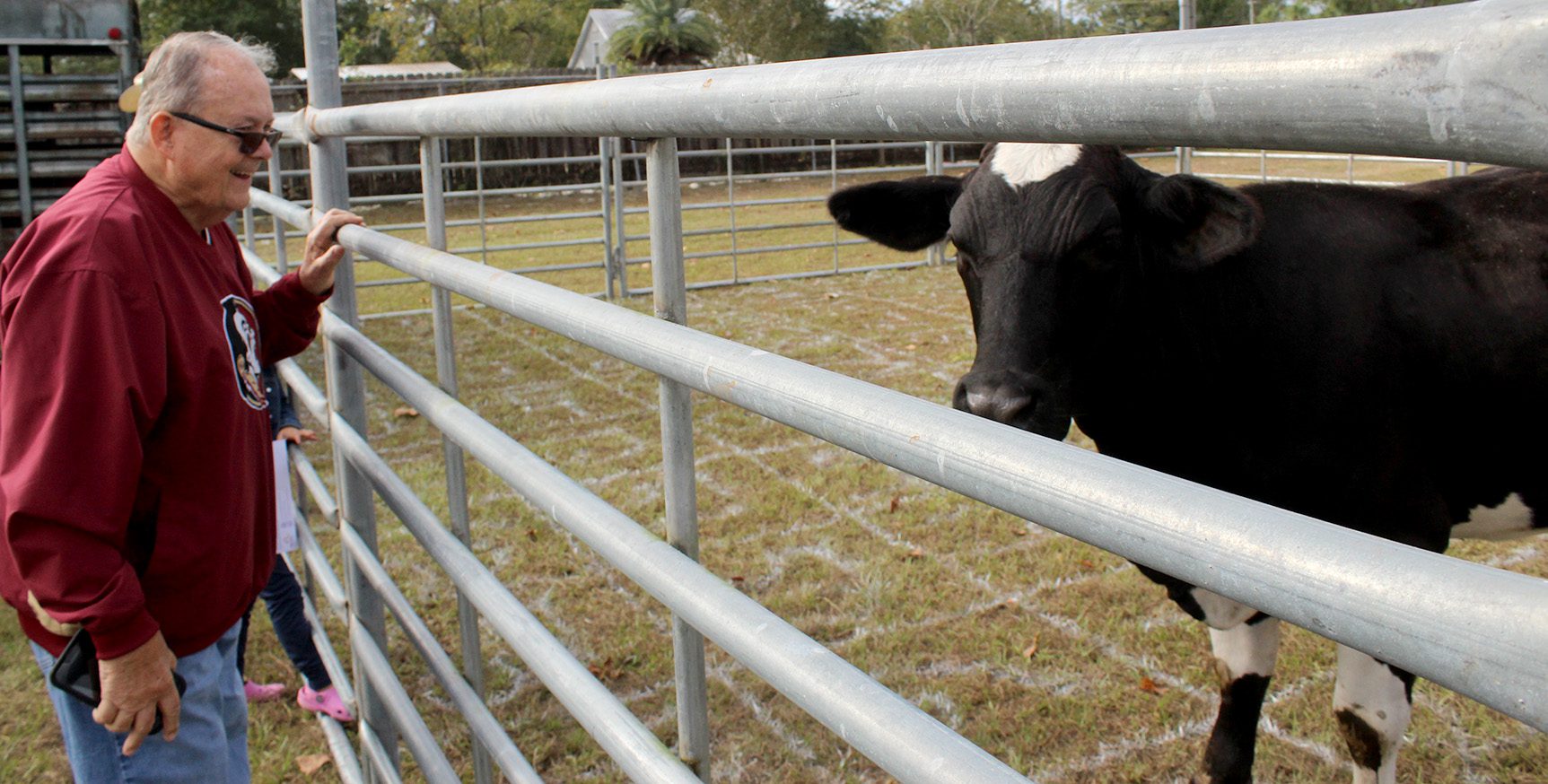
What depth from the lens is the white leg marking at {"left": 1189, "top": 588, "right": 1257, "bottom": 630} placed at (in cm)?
276

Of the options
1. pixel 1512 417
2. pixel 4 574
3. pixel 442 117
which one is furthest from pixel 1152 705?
pixel 4 574

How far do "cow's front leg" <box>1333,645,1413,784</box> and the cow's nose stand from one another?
1265 millimetres

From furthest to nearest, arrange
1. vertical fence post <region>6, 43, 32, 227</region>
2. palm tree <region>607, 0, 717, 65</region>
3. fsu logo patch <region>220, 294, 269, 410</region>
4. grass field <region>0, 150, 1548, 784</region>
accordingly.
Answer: palm tree <region>607, 0, 717, 65</region> < vertical fence post <region>6, 43, 32, 227</region> < grass field <region>0, 150, 1548, 784</region> < fsu logo patch <region>220, 294, 269, 410</region>

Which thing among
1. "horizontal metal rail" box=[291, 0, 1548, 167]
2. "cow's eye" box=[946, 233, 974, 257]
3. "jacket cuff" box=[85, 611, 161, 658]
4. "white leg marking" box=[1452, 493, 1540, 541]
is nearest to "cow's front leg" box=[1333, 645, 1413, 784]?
"white leg marking" box=[1452, 493, 1540, 541]

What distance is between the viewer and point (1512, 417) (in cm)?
271

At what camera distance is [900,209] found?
2.79 m

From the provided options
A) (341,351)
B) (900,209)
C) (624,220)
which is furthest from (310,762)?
(624,220)

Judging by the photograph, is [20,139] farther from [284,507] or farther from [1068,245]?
[1068,245]

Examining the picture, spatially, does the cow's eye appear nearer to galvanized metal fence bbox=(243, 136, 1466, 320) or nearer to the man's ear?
the man's ear

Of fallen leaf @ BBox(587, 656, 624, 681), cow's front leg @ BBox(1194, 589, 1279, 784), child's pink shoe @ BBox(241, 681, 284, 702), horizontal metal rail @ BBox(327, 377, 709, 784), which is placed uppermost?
horizontal metal rail @ BBox(327, 377, 709, 784)

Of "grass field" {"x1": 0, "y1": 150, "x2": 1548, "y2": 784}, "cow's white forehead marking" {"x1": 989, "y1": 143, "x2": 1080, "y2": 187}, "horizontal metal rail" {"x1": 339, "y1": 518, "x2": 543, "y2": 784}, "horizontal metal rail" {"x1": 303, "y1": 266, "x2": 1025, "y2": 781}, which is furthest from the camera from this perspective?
"grass field" {"x1": 0, "y1": 150, "x2": 1548, "y2": 784}

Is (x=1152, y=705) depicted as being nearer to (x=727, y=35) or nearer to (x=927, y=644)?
(x=927, y=644)

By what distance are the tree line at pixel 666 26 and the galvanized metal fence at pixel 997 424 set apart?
3896 centimetres

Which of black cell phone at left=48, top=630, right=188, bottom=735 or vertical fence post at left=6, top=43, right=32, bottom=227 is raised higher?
vertical fence post at left=6, top=43, right=32, bottom=227
